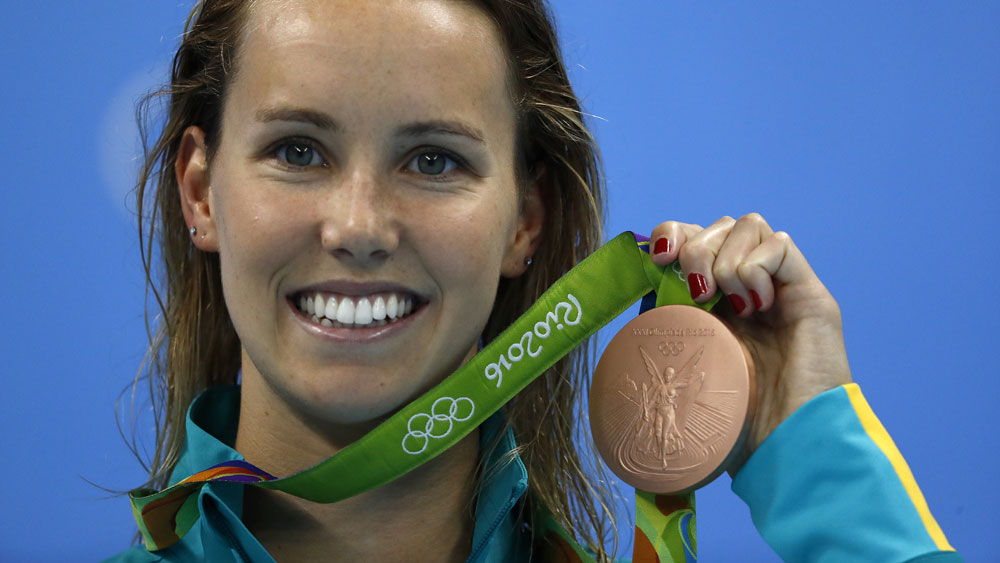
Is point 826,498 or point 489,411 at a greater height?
point 489,411

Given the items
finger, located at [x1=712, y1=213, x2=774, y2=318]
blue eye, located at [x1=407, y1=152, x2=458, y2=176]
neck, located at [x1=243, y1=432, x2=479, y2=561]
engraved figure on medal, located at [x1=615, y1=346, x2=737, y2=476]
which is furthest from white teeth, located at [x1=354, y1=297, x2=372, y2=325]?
finger, located at [x1=712, y1=213, x2=774, y2=318]

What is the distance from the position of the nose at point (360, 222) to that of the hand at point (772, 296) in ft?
1.58

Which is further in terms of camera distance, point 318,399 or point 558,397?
point 558,397

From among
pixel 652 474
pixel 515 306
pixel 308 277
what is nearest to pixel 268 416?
pixel 308 277

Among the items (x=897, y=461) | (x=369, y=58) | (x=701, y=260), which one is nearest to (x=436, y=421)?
(x=701, y=260)

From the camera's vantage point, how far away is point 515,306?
2.50m

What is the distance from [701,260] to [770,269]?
0.39 ft

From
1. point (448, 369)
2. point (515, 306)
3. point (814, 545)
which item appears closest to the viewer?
point (814, 545)

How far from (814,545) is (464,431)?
640mm

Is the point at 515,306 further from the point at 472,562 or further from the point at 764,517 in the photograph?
the point at 764,517

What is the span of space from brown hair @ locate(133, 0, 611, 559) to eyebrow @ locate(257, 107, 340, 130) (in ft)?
0.97

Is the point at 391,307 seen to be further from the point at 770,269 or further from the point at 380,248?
the point at 770,269

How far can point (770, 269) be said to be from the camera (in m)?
1.91

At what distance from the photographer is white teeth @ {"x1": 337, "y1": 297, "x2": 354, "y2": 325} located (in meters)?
1.99
